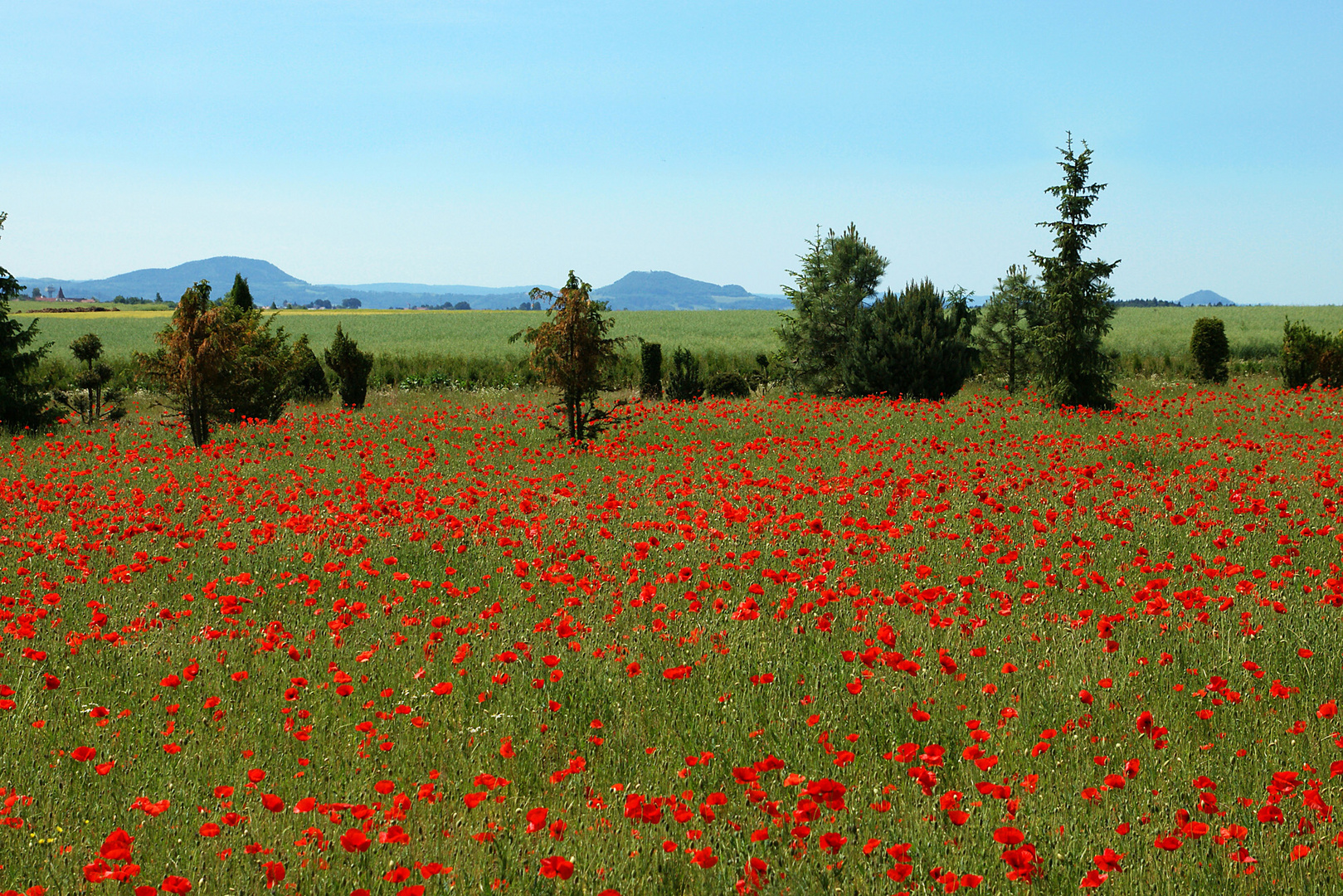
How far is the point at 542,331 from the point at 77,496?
23.4ft

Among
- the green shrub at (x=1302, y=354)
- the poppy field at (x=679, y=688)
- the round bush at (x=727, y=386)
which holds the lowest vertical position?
the poppy field at (x=679, y=688)

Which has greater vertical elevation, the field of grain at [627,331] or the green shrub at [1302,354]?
the field of grain at [627,331]

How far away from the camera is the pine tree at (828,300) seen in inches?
1117

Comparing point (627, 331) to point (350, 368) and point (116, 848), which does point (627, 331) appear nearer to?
point (350, 368)

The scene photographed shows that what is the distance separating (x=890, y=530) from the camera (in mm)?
8000

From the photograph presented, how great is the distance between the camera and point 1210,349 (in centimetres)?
2883

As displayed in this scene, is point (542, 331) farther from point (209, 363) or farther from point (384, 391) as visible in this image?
point (384, 391)

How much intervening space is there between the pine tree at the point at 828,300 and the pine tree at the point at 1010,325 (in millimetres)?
4887

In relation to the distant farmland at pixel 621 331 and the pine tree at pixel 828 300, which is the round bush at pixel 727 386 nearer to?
the pine tree at pixel 828 300

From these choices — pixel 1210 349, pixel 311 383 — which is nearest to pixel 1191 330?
pixel 1210 349

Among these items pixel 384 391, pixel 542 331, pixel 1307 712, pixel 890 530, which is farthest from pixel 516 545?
pixel 384 391

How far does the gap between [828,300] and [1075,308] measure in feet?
27.1

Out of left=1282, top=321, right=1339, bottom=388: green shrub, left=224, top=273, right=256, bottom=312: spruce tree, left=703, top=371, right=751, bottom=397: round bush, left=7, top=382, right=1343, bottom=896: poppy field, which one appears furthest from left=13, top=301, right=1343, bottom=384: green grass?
left=7, top=382, right=1343, bottom=896: poppy field

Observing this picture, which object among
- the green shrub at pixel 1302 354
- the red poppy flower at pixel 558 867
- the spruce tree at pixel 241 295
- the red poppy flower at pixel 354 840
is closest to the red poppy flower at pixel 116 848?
the red poppy flower at pixel 354 840
